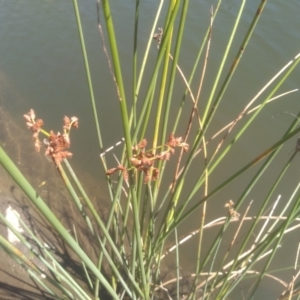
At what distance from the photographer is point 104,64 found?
3.24m

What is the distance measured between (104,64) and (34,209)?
61.3 inches

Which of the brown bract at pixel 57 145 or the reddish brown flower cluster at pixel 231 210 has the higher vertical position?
the brown bract at pixel 57 145

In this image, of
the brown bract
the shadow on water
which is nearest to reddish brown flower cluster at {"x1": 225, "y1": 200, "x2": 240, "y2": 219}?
the brown bract

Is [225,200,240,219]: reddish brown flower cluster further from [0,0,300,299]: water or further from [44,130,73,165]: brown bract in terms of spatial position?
[0,0,300,299]: water

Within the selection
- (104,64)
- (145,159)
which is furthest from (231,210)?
(104,64)

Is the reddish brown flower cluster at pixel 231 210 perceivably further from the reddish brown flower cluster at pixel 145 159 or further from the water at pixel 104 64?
the water at pixel 104 64

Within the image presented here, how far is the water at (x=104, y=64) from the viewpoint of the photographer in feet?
8.75

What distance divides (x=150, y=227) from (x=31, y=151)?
1410 millimetres

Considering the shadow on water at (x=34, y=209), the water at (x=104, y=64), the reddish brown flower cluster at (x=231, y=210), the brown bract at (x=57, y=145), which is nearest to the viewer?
the brown bract at (x=57, y=145)

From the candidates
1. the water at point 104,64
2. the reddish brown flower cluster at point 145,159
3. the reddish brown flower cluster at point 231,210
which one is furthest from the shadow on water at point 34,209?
the reddish brown flower cluster at point 145,159

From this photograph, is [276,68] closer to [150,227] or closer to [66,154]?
[150,227]

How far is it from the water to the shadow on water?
18 cm

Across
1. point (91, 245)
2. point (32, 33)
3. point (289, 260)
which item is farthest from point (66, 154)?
point (32, 33)

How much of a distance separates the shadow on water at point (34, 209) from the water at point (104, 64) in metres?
0.18
